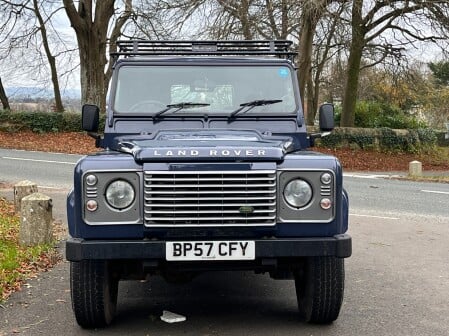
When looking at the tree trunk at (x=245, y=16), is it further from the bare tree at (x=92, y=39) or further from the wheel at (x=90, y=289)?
the wheel at (x=90, y=289)

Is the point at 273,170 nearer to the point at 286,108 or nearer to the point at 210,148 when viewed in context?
the point at 210,148

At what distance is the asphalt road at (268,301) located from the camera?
5047 millimetres

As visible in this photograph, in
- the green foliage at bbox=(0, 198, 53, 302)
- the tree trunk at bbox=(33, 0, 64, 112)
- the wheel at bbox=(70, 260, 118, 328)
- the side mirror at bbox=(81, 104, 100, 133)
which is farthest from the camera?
the tree trunk at bbox=(33, 0, 64, 112)

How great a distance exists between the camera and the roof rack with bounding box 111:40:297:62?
6434 mm

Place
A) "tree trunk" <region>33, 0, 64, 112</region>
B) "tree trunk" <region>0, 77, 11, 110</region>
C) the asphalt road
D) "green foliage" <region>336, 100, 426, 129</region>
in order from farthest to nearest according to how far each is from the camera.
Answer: "tree trunk" <region>0, 77, 11, 110</region> < "tree trunk" <region>33, 0, 64, 112</region> < "green foliage" <region>336, 100, 426, 129</region> < the asphalt road

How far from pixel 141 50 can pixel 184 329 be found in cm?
289

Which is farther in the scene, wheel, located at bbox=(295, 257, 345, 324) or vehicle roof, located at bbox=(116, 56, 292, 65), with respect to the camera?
vehicle roof, located at bbox=(116, 56, 292, 65)

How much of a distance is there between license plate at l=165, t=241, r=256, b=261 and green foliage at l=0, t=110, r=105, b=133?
81.6 ft

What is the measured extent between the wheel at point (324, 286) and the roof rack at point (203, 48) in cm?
238

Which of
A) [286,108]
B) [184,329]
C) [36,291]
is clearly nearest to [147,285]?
[36,291]

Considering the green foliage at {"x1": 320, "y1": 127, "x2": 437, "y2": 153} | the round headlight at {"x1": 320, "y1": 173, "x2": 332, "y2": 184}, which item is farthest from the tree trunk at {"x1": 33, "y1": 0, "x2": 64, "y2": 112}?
the round headlight at {"x1": 320, "y1": 173, "x2": 332, "y2": 184}

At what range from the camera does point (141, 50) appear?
651 cm

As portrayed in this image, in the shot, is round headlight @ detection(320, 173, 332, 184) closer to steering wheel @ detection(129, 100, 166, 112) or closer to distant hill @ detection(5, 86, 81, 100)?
steering wheel @ detection(129, 100, 166, 112)

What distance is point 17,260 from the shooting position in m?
7.05
